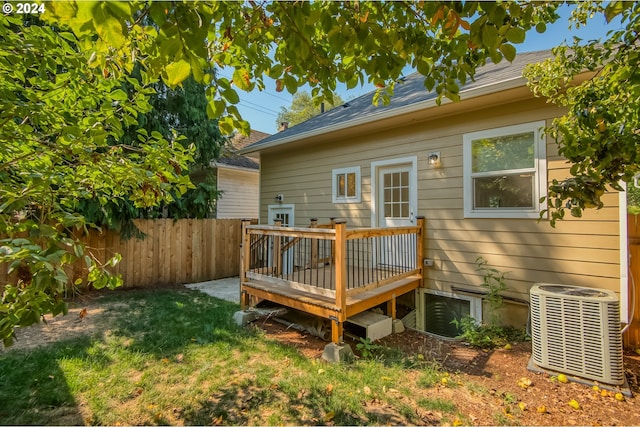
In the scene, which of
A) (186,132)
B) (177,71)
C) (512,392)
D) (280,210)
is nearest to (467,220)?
(512,392)

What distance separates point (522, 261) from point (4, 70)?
223 inches

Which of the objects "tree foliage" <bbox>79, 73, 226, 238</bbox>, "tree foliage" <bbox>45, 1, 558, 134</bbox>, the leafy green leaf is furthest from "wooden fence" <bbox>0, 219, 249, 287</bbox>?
the leafy green leaf

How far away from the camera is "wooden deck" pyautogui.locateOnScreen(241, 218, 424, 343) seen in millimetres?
3625

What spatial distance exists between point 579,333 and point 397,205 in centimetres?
323

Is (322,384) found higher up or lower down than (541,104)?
lower down

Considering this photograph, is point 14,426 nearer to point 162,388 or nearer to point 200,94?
point 162,388

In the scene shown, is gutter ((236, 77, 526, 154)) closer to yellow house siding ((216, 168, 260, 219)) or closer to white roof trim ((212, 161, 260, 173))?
white roof trim ((212, 161, 260, 173))

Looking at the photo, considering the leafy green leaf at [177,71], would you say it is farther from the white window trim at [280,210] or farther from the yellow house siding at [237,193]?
the yellow house siding at [237,193]

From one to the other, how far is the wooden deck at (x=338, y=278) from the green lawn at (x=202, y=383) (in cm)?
59

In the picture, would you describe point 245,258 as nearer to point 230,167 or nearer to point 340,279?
point 340,279

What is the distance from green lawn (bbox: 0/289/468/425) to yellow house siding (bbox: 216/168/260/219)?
777 cm

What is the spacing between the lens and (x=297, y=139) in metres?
6.67

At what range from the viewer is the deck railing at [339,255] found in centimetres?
364

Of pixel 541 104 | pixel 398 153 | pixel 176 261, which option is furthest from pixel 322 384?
pixel 176 261
